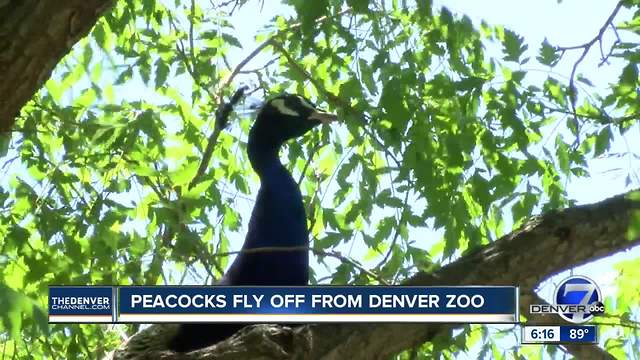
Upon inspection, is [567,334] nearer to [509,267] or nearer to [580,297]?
[580,297]

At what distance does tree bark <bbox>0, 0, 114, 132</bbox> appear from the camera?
7.57 feet

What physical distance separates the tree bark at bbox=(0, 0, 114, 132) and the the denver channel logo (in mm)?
1808

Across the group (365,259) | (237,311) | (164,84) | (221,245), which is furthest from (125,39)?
(237,311)

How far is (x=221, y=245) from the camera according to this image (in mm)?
4562

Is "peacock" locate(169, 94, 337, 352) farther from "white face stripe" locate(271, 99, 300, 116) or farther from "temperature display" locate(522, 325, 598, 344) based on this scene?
"temperature display" locate(522, 325, 598, 344)

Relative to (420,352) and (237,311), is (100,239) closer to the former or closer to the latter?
(237,311)

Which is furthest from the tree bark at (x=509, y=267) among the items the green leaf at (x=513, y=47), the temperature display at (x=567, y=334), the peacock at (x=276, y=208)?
the green leaf at (x=513, y=47)

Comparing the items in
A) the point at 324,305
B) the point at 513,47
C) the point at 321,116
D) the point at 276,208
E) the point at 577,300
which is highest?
the point at 513,47

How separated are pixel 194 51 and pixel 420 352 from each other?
1.88m

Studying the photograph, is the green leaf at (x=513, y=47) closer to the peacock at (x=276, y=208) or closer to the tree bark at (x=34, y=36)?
the peacock at (x=276, y=208)

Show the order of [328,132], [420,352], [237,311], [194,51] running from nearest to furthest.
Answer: [237,311] < [420,352] < [328,132] < [194,51]

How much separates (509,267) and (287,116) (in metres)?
1.38

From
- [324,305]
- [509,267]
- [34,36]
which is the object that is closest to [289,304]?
[324,305]

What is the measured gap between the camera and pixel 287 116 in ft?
13.7
